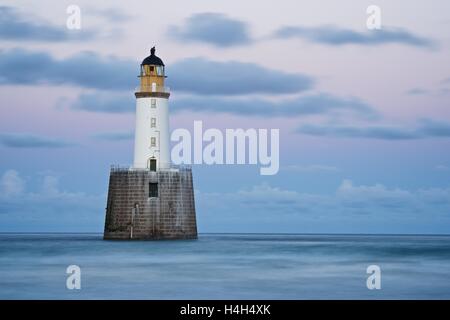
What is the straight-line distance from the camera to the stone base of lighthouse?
47.0 metres

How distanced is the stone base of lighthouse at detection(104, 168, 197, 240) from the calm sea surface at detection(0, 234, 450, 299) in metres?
0.60

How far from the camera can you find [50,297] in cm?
3178

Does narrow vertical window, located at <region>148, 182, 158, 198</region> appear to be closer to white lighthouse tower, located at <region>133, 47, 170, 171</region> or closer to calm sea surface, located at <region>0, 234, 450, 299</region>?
white lighthouse tower, located at <region>133, 47, 170, 171</region>

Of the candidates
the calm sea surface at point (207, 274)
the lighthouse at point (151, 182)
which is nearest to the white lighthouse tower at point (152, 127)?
the lighthouse at point (151, 182)

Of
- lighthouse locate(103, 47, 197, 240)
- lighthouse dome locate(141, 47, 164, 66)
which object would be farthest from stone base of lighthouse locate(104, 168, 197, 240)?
lighthouse dome locate(141, 47, 164, 66)

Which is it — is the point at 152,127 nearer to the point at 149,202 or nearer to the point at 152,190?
the point at 152,190

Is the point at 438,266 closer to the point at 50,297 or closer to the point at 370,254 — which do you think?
the point at 370,254

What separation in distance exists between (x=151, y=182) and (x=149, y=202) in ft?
2.84

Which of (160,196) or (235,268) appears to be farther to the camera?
(160,196)

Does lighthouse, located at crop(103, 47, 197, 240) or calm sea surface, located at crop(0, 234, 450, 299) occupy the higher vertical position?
lighthouse, located at crop(103, 47, 197, 240)
